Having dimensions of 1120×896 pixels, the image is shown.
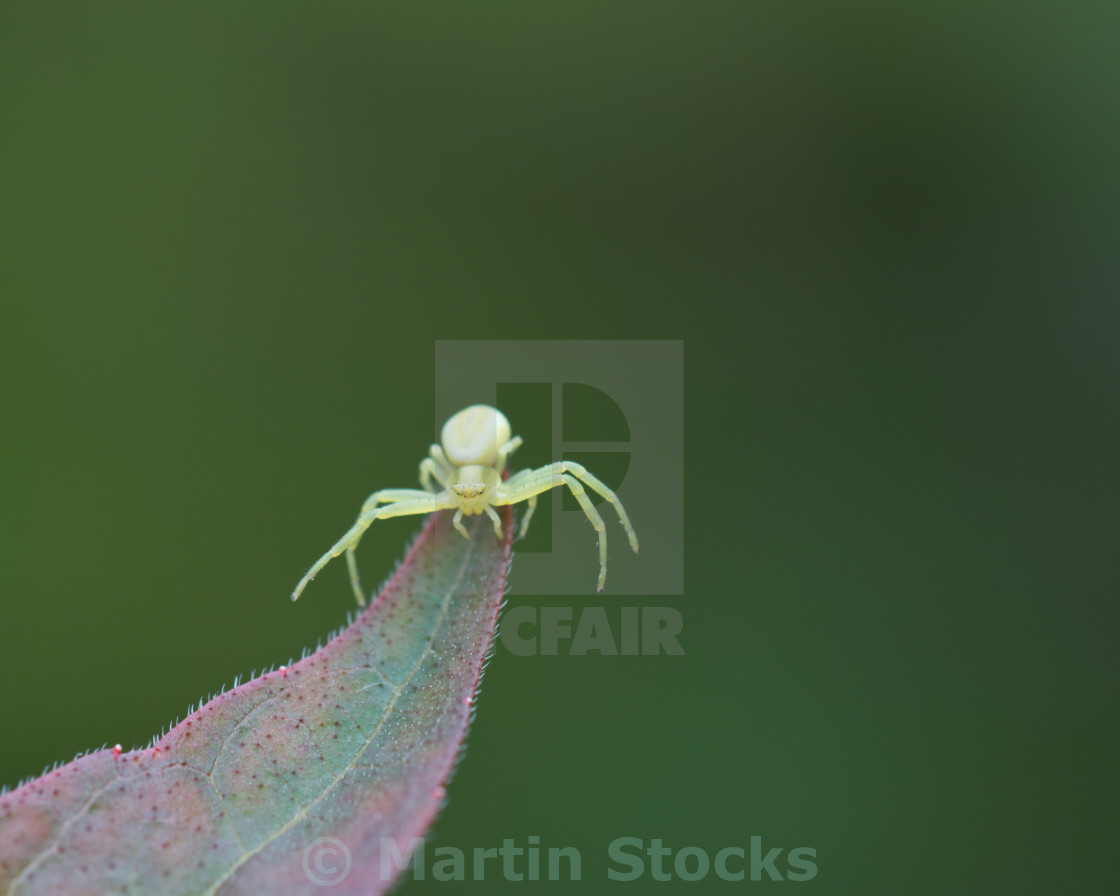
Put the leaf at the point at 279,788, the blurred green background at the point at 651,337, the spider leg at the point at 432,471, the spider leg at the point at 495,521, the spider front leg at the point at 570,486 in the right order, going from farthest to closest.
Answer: the blurred green background at the point at 651,337, the spider leg at the point at 432,471, the spider front leg at the point at 570,486, the spider leg at the point at 495,521, the leaf at the point at 279,788

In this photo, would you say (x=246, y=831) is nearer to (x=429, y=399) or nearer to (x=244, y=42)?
(x=429, y=399)

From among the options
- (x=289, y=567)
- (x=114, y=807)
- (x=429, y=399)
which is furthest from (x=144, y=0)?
(x=114, y=807)

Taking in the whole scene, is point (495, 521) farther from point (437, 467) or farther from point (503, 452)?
point (437, 467)

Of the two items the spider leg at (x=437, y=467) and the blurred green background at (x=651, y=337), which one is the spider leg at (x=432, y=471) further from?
the blurred green background at (x=651, y=337)

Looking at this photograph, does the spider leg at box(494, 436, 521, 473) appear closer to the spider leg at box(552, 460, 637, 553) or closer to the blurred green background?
the spider leg at box(552, 460, 637, 553)

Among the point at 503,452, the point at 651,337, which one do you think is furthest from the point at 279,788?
the point at 651,337

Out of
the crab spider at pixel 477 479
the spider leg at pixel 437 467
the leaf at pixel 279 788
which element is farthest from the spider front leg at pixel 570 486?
the leaf at pixel 279 788
